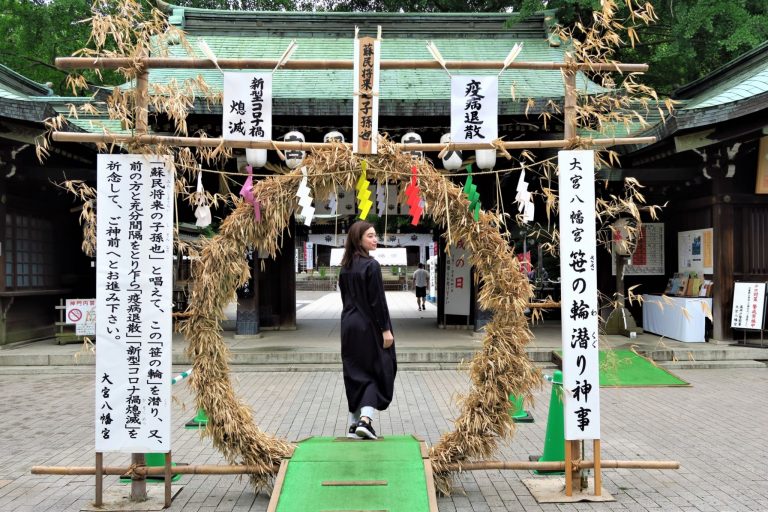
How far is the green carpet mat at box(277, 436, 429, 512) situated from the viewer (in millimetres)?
3852

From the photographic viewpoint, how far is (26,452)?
594 centimetres

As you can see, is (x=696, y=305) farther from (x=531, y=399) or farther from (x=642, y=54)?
(x=642, y=54)

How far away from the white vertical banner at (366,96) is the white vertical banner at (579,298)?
160cm

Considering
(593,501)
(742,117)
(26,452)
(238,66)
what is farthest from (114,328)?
(742,117)

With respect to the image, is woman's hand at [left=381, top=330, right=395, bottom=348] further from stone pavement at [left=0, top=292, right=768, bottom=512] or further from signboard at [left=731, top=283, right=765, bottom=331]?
signboard at [left=731, top=283, right=765, bottom=331]

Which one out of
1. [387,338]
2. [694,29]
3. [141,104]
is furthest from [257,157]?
[694,29]

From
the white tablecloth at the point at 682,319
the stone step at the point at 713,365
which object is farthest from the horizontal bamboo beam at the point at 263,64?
the stone step at the point at 713,365

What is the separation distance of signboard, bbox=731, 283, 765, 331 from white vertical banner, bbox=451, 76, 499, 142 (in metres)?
8.69

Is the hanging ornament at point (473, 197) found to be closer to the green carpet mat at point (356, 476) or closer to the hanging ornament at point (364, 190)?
the hanging ornament at point (364, 190)

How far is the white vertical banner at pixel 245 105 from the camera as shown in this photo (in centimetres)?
465

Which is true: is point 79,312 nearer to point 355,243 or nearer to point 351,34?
point 355,243

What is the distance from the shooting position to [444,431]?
21.7 ft

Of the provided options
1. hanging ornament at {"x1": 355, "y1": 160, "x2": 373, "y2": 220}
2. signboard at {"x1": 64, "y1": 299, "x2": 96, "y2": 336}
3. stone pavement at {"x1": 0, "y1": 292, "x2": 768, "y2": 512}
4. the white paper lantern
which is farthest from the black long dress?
signboard at {"x1": 64, "y1": 299, "x2": 96, "y2": 336}

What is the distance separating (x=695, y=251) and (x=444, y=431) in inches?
330
